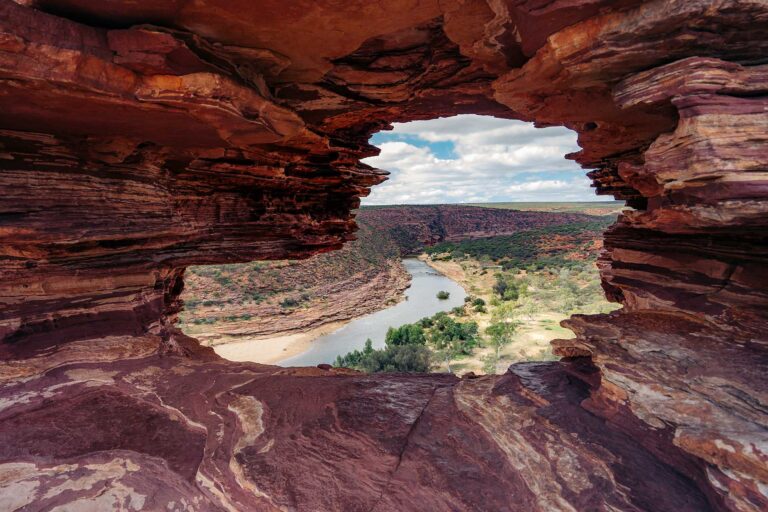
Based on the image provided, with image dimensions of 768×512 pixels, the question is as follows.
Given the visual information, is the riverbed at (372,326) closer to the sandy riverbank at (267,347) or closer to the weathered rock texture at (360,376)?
the sandy riverbank at (267,347)

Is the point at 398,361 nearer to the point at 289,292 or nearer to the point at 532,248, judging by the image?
the point at 289,292

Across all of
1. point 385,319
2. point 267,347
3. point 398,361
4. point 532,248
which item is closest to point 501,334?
point 398,361

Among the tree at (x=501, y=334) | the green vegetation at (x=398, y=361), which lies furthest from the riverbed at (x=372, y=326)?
the tree at (x=501, y=334)

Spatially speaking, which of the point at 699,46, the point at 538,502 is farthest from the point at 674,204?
the point at 538,502

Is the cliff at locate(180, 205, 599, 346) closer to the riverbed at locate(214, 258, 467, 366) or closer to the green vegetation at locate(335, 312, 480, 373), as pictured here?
the riverbed at locate(214, 258, 467, 366)

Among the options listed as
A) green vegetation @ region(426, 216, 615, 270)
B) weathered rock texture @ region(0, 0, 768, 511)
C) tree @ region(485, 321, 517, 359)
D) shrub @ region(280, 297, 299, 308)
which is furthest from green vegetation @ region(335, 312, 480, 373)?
green vegetation @ region(426, 216, 615, 270)

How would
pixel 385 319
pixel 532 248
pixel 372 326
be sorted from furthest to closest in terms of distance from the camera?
pixel 532 248 → pixel 385 319 → pixel 372 326

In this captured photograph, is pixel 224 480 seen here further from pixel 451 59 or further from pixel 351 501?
pixel 451 59
